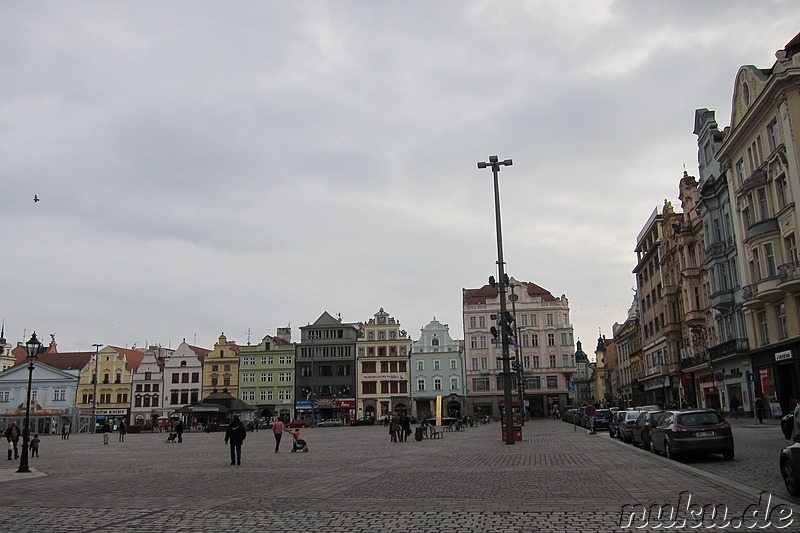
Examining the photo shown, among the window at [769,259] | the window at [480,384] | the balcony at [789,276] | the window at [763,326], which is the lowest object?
the window at [480,384]

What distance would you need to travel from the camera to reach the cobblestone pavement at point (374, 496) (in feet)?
30.2

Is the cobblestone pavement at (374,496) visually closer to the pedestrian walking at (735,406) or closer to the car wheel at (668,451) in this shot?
the car wheel at (668,451)

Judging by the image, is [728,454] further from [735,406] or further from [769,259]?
[735,406]

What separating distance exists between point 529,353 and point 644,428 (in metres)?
68.3

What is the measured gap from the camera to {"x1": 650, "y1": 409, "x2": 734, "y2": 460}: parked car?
17.2 m

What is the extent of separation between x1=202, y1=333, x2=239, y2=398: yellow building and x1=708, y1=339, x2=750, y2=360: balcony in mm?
67998

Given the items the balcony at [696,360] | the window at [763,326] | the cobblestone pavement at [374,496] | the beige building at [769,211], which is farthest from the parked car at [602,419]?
the cobblestone pavement at [374,496]

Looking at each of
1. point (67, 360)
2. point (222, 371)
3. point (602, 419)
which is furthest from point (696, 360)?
point (67, 360)

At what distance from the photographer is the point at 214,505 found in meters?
11.4

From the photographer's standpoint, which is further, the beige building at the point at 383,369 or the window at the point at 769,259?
the beige building at the point at 383,369

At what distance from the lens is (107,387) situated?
94.5m

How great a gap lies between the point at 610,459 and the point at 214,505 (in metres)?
11.9

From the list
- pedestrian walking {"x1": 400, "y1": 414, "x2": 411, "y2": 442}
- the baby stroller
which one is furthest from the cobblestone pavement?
pedestrian walking {"x1": 400, "y1": 414, "x2": 411, "y2": 442}

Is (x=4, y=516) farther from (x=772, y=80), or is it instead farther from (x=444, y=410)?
(x=444, y=410)
